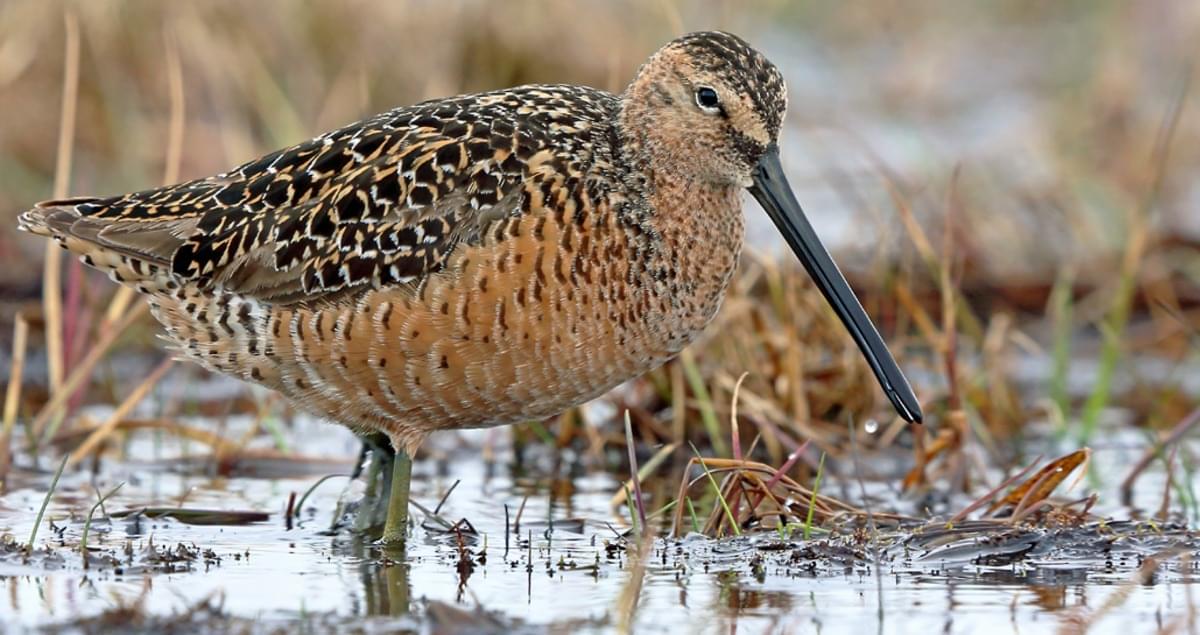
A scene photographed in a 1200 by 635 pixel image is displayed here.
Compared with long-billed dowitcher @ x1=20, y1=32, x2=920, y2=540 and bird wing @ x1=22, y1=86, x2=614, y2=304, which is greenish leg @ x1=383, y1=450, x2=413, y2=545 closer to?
long-billed dowitcher @ x1=20, y1=32, x2=920, y2=540

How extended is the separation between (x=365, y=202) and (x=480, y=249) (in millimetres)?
408

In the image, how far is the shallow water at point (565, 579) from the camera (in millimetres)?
4066

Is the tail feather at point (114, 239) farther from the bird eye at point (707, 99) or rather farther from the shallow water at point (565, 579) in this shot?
the bird eye at point (707, 99)

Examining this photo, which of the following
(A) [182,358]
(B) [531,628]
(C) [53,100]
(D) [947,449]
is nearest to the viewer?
(B) [531,628]

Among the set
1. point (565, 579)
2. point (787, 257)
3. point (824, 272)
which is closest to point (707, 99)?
point (824, 272)

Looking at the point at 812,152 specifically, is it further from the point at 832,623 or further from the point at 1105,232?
the point at 832,623

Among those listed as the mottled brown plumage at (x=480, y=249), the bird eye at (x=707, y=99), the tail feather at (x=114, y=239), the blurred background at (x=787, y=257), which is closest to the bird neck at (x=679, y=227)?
the mottled brown plumage at (x=480, y=249)

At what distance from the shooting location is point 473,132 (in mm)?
5055

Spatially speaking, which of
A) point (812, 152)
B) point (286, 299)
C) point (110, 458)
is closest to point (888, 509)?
point (286, 299)

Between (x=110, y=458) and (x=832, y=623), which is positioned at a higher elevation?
(x=110, y=458)

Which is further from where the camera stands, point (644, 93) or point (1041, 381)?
point (1041, 381)

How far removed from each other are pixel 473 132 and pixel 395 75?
517cm

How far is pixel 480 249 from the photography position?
15.9 ft

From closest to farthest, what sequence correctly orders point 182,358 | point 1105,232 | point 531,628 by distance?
point 531,628 → point 182,358 → point 1105,232
